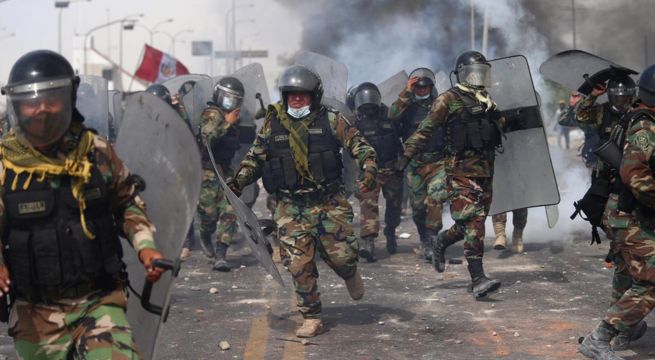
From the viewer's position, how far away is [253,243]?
6.45 m

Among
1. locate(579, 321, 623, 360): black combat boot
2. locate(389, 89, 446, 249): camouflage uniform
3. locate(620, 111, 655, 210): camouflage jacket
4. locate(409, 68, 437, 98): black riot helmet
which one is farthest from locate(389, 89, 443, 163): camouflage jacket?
locate(620, 111, 655, 210): camouflage jacket

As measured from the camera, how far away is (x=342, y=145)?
293 inches

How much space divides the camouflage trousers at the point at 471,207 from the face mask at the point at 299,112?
1.71 metres

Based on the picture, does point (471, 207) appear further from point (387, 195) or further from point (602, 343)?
point (387, 195)

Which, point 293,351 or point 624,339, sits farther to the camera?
point 293,351

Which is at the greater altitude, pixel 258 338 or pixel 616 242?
pixel 616 242

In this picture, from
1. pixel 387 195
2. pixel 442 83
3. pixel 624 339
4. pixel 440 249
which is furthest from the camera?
pixel 442 83

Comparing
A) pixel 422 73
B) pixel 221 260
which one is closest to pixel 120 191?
pixel 221 260

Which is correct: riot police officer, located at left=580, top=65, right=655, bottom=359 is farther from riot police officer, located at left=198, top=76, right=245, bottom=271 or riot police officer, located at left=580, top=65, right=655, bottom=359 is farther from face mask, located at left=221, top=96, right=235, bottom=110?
face mask, located at left=221, top=96, right=235, bottom=110

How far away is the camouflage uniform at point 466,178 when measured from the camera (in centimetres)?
845

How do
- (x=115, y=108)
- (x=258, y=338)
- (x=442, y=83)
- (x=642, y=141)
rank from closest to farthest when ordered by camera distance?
(x=642, y=141)
(x=258, y=338)
(x=115, y=108)
(x=442, y=83)

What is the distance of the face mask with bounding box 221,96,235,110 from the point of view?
11078 millimetres

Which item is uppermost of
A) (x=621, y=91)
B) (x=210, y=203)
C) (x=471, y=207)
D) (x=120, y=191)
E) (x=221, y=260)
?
(x=621, y=91)

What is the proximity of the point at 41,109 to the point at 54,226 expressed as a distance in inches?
17.3
